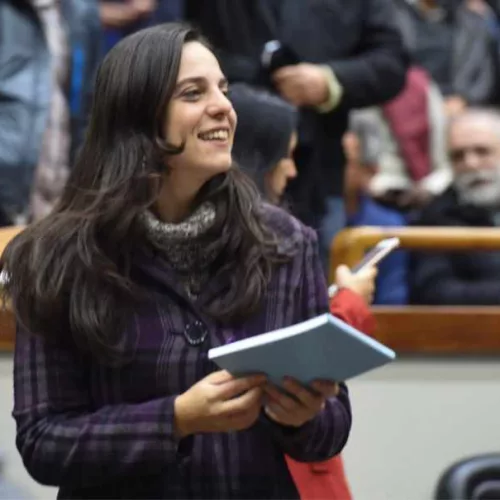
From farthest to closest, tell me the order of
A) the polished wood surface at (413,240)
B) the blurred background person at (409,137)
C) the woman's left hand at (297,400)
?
the blurred background person at (409,137)
the polished wood surface at (413,240)
the woman's left hand at (297,400)

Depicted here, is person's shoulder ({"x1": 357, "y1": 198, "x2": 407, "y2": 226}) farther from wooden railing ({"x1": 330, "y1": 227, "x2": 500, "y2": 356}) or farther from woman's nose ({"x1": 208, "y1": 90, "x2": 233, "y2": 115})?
woman's nose ({"x1": 208, "y1": 90, "x2": 233, "y2": 115})

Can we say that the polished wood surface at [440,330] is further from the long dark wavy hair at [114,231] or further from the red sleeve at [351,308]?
the long dark wavy hair at [114,231]

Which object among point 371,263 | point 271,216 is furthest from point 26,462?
point 371,263

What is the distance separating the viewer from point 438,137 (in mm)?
4730

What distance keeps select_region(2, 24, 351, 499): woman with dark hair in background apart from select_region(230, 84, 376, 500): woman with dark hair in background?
0.47 metres

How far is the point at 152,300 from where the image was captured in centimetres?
180

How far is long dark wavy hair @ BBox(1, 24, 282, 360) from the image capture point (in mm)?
1750

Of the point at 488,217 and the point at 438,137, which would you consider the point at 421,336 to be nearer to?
the point at 488,217

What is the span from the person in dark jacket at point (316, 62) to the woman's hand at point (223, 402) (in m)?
1.49

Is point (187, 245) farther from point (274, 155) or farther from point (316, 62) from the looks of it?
point (316, 62)

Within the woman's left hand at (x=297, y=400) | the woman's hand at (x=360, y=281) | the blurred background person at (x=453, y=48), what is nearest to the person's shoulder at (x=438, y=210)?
the blurred background person at (x=453, y=48)

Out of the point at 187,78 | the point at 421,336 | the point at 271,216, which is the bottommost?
the point at 421,336

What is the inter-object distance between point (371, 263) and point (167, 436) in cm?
82

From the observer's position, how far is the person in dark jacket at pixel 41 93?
131 inches
